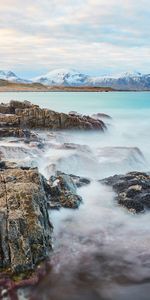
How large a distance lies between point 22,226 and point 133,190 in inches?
265

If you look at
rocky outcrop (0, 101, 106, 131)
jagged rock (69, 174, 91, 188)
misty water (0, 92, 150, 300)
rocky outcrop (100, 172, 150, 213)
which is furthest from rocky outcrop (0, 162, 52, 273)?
rocky outcrop (0, 101, 106, 131)

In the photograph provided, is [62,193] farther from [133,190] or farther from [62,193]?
[133,190]

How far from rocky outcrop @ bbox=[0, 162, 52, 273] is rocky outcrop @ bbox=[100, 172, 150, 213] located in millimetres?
4027

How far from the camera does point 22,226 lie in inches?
517

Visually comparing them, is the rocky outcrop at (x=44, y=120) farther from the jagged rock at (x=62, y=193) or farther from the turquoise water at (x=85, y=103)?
the turquoise water at (x=85, y=103)

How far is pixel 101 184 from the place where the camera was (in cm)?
2064

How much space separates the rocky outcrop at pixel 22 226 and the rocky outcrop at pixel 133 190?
4027 millimetres

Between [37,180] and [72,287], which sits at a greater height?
[37,180]

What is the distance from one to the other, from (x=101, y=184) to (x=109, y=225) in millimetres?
4726

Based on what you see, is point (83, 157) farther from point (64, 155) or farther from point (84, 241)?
point (84, 241)

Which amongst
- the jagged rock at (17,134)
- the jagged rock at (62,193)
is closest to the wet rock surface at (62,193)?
the jagged rock at (62,193)

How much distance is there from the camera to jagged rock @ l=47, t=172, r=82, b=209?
17.1 metres

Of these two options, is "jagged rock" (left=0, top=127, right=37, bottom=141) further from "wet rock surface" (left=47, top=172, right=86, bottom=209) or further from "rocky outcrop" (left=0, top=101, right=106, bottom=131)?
"wet rock surface" (left=47, top=172, right=86, bottom=209)

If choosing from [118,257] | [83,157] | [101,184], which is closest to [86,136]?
[83,157]
